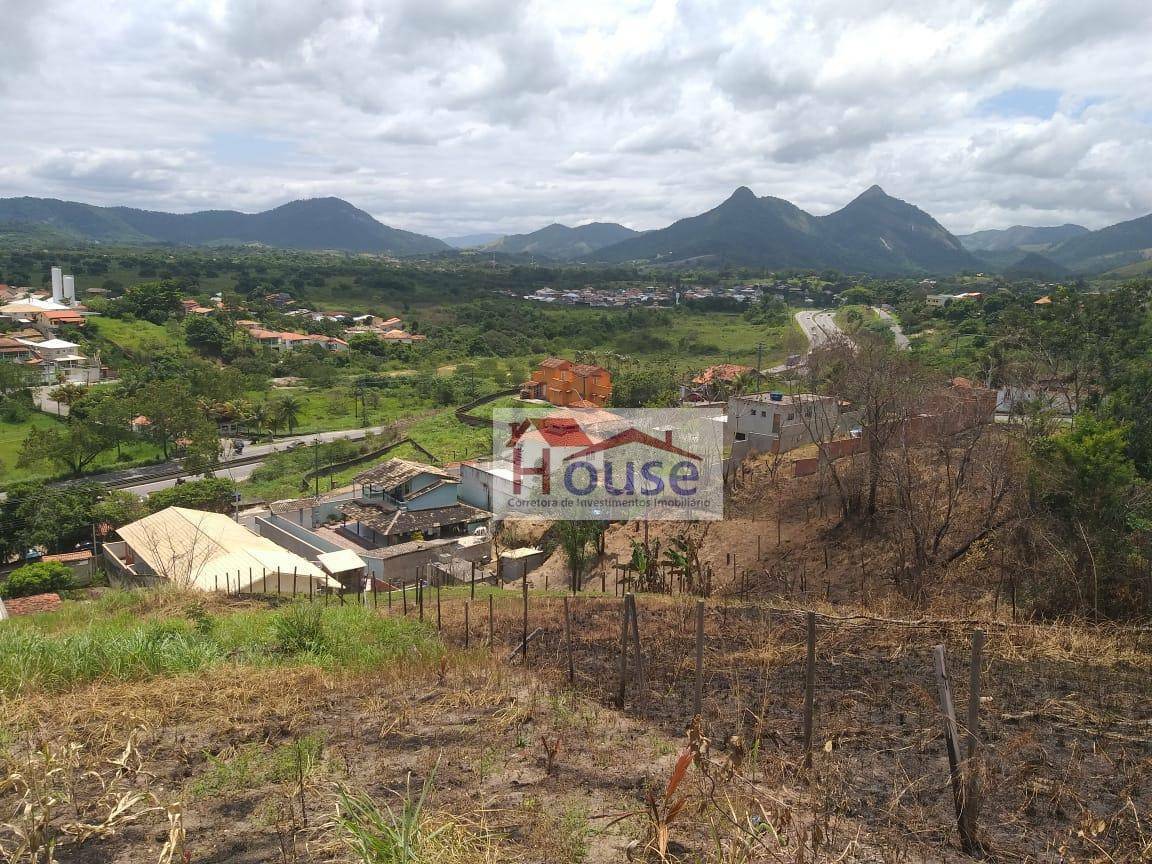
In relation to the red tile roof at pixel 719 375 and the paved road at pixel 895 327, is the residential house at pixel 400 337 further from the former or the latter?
the paved road at pixel 895 327

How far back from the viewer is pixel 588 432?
24.8 metres

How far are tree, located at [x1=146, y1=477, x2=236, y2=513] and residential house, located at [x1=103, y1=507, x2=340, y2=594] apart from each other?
224 inches

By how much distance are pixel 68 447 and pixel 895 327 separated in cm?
4946

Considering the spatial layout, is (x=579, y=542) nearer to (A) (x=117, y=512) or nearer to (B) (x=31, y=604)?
(B) (x=31, y=604)

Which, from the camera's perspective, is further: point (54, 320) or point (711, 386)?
point (54, 320)

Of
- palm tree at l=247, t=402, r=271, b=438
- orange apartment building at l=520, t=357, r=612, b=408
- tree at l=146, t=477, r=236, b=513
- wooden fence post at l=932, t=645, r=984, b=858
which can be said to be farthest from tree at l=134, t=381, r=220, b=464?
wooden fence post at l=932, t=645, r=984, b=858

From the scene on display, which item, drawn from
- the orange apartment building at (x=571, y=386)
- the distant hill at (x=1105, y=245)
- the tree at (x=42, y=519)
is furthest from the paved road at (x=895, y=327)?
the distant hill at (x=1105, y=245)

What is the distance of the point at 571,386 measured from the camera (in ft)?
127

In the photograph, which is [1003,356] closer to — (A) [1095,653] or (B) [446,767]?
(A) [1095,653]

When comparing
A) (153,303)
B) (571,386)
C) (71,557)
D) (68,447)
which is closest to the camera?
(71,557)

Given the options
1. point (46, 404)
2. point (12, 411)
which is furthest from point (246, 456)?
point (46, 404)

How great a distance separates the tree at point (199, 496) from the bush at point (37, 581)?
247 inches

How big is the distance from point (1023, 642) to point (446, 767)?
4.89m

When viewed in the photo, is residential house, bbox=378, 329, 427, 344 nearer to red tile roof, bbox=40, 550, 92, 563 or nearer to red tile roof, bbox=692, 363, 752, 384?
red tile roof, bbox=692, 363, 752, 384
